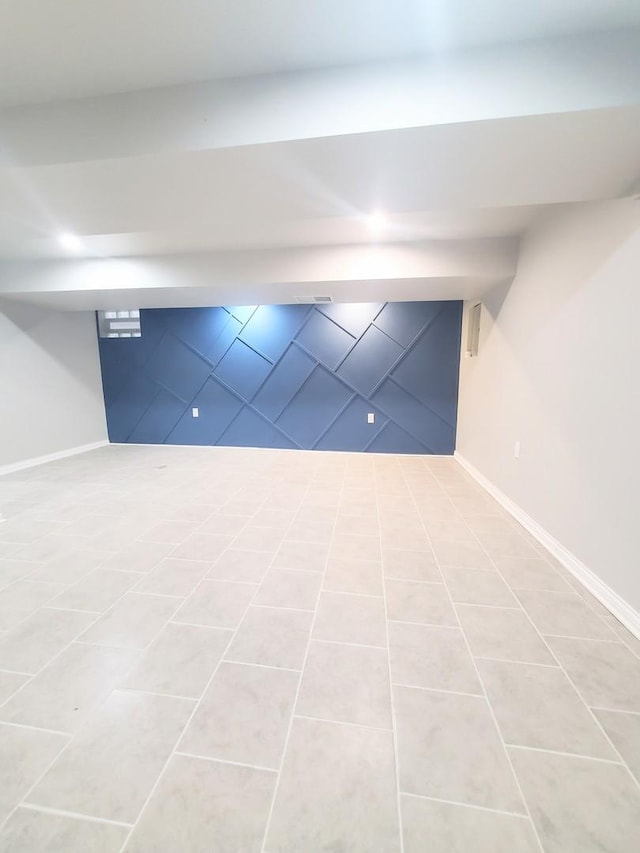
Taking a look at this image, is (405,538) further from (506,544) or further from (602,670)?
(602,670)

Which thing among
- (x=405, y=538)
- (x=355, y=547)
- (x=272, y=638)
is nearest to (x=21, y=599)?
(x=272, y=638)

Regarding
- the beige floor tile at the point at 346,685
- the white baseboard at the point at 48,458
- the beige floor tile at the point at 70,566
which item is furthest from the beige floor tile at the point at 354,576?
the white baseboard at the point at 48,458

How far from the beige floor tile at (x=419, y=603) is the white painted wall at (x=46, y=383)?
442cm

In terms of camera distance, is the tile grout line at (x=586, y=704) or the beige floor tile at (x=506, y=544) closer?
the tile grout line at (x=586, y=704)

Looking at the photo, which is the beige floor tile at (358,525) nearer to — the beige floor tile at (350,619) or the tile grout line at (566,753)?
the beige floor tile at (350,619)

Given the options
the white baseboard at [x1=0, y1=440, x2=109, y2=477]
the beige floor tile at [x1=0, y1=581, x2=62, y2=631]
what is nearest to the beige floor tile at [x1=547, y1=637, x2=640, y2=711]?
the beige floor tile at [x1=0, y1=581, x2=62, y2=631]

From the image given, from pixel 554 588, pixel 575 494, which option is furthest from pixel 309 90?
pixel 554 588

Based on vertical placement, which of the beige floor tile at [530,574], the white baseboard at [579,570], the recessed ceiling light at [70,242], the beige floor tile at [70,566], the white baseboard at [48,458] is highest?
the recessed ceiling light at [70,242]

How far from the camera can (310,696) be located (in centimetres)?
116

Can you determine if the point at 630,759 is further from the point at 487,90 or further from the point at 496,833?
the point at 487,90

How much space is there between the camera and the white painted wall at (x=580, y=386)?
5.00ft

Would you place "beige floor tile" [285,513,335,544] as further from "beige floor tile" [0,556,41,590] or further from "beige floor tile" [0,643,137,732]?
"beige floor tile" [0,556,41,590]

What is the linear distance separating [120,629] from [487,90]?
8.36 ft

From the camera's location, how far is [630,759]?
3.18 ft
